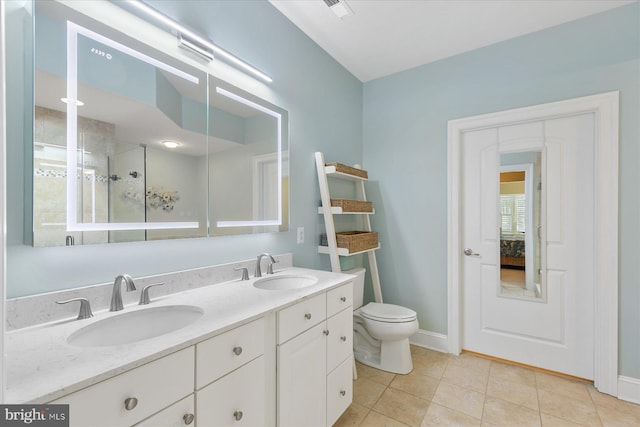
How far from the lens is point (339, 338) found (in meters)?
1.59

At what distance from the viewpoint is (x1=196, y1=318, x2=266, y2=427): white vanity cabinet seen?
34.7 inches

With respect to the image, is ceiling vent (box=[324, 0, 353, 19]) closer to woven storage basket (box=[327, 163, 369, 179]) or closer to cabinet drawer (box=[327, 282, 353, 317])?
woven storage basket (box=[327, 163, 369, 179])

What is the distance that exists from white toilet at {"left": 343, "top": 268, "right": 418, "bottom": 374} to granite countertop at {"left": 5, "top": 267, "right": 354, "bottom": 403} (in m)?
1.15

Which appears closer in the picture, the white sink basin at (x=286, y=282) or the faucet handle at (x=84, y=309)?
the faucet handle at (x=84, y=309)

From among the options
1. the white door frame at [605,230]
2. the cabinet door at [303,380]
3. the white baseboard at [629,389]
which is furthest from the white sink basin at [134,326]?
the white baseboard at [629,389]

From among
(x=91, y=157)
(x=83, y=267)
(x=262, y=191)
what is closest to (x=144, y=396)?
(x=83, y=267)

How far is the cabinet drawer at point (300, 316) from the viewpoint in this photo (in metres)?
1.20

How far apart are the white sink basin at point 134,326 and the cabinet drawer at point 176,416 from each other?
336mm

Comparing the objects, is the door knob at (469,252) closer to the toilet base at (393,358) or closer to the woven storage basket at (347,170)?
the toilet base at (393,358)

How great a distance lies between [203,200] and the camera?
147 cm

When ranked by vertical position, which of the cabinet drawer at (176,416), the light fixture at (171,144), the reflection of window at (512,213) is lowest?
the cabinet drawer at (176,416)

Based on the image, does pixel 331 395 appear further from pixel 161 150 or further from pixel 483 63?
pixel 483 63

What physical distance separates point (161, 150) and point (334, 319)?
1225mm

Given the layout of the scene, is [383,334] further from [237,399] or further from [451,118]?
[451,118]
